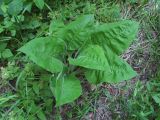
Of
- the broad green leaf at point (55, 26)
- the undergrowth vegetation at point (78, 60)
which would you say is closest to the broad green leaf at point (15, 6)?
the undergrowth vegetation at point (78, 60)

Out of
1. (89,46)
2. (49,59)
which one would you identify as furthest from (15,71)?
(89,46)

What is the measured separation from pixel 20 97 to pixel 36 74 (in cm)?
17

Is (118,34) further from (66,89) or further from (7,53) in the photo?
(7,53)

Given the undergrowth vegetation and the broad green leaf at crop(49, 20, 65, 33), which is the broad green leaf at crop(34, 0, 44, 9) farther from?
the broad green leaf at crop(49, 20, 65, 33)

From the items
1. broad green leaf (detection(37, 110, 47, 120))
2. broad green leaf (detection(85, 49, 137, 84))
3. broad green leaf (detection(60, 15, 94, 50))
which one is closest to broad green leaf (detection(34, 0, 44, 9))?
broad green leaf (detection(60, 15, 94, 50))

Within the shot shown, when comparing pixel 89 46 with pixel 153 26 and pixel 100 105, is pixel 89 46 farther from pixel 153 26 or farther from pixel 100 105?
pixel 153 26

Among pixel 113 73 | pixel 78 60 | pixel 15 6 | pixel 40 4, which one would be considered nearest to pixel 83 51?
pixel 78 60

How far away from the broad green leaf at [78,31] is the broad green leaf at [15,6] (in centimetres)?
33

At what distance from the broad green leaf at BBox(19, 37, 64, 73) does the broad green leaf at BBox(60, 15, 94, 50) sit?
5 cm

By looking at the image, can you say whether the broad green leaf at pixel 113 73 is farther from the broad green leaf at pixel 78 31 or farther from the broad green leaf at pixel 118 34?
the broad green leaf at pixel 78 31

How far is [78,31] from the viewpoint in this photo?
193 centimetres

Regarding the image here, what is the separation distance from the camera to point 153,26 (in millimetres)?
2262

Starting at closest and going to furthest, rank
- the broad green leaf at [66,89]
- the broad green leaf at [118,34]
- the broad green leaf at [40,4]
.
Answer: the broad green leaf at [66,89], the broad green leaf at [118,34], the broad green leaf at [40,4]

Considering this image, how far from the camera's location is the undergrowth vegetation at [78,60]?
192cm
